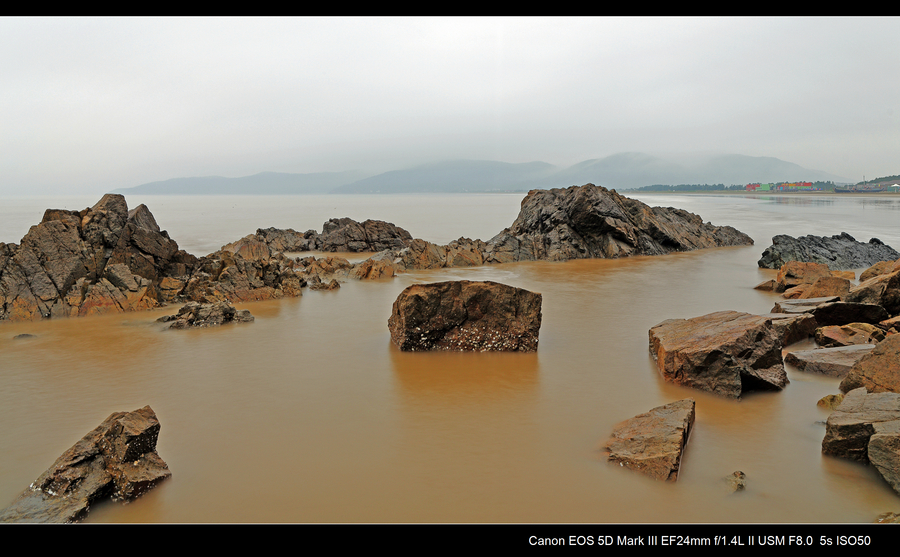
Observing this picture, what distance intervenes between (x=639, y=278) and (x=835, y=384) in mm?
12159

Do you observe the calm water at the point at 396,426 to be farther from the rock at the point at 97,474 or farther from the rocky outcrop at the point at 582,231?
the rocky outcrop at the point at 582,231

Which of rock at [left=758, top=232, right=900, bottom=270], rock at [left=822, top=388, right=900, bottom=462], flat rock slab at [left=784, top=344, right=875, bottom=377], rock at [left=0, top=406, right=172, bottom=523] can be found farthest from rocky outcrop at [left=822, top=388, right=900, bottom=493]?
rock at [left=758, top=232, right=900, bottom=270]

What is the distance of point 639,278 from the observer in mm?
19469

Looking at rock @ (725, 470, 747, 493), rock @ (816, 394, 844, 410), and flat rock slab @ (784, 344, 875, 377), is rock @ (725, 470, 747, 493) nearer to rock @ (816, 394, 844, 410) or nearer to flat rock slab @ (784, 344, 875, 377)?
rock @ (816, 394, 844, 410)

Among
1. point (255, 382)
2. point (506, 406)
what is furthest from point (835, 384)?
point (255, 382)

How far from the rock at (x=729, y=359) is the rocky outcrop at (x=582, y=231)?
17.1m

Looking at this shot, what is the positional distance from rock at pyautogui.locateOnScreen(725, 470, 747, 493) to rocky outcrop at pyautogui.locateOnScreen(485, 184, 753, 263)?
784 inches

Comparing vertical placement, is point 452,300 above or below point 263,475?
above

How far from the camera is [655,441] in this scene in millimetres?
5320

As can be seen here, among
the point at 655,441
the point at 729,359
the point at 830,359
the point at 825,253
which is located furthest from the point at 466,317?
the point at 825,253

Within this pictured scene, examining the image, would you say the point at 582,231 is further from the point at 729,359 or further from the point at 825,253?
the point at 729,359

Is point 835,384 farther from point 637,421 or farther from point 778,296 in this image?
point 778,296

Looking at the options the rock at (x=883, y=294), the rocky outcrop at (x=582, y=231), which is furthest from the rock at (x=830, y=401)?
the rocky outcrop at (x=582, y=231)

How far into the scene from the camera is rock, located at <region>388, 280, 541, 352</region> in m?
9.62
